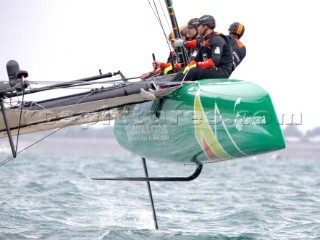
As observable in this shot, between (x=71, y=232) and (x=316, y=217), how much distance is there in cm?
270

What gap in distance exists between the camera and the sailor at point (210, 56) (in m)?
6.51

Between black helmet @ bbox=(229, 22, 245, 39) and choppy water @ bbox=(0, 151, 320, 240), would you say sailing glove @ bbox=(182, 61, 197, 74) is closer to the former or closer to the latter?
black helmet @ bbox=(229, 22, 245, 39)

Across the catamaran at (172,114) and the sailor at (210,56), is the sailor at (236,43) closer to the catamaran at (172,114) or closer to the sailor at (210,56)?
the sailor at (210,56)

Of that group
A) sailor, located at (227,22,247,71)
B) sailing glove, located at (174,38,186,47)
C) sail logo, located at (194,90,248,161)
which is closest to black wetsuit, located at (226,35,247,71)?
sailor, located at (227,22,247,71)

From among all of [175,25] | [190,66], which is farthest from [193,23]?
[190,66]

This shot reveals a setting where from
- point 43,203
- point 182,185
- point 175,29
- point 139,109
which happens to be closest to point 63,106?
point 139,109

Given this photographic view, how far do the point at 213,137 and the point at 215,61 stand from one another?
0.74 meters

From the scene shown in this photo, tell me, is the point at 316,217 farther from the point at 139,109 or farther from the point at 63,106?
the point at 63,106

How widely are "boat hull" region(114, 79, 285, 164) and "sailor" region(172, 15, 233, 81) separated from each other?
222mm

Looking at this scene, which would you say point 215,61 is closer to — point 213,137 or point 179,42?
point 179,42

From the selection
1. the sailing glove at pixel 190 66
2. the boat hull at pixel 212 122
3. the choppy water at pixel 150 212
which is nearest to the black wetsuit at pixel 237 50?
the sailing glove at pixel 190 66

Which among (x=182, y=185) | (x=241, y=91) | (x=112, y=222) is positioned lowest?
(x=182, y=185)

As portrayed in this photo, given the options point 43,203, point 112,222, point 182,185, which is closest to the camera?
point 112,222

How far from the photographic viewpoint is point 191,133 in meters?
6.37
